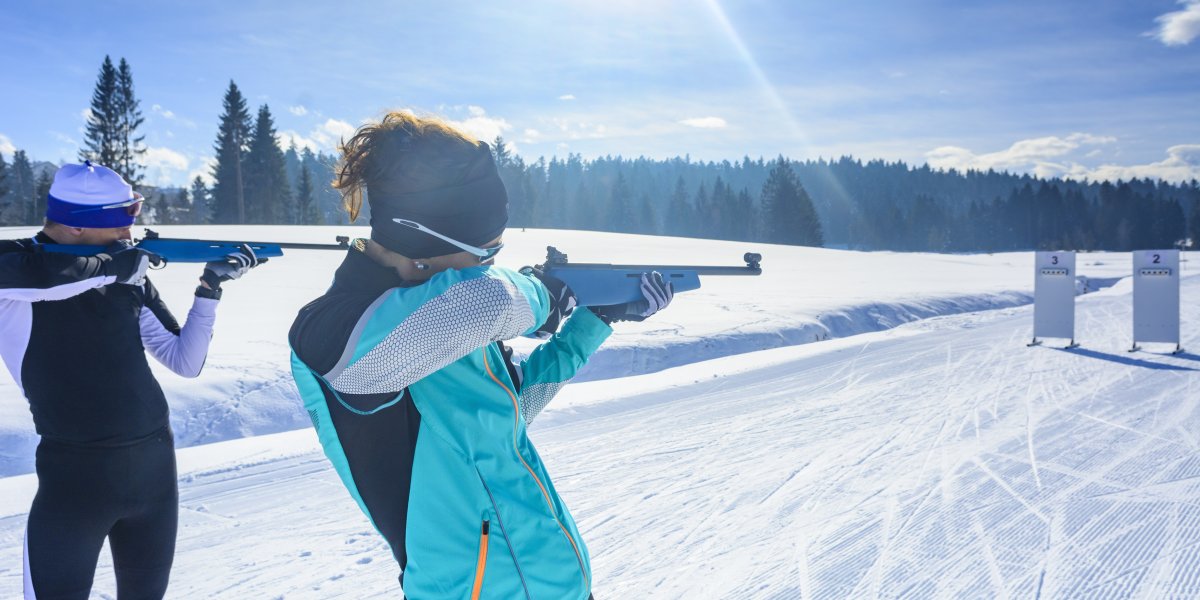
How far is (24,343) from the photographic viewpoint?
2225 mm

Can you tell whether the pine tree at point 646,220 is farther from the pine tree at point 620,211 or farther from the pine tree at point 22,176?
the pine tree at point 22,176

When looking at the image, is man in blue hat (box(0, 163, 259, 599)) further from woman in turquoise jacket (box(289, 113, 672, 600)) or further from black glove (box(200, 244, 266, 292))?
woman in turquoise jacket (box(289, 113, 672, 600))

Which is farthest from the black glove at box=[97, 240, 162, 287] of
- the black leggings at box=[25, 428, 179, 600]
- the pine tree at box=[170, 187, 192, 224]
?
the pine tree at box=[170, 187, 192, 224]

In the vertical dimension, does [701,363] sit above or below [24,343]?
below

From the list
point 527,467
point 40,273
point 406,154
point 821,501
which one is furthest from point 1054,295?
point 40,273

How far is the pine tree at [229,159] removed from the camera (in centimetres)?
4656

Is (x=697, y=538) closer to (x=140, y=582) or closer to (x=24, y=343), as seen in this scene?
(x=140, y=582)

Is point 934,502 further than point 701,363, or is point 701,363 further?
point 701,363

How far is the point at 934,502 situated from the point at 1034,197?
4130 inches

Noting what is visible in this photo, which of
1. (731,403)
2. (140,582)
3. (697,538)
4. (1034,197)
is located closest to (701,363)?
(731,403)

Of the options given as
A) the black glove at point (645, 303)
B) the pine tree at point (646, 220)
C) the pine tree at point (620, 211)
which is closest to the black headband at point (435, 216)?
the black glove at point (645, 303)

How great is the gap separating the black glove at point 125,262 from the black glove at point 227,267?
23cm

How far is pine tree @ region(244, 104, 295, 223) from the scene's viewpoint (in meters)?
48.2

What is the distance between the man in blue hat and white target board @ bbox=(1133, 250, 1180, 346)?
1189 centimetres
